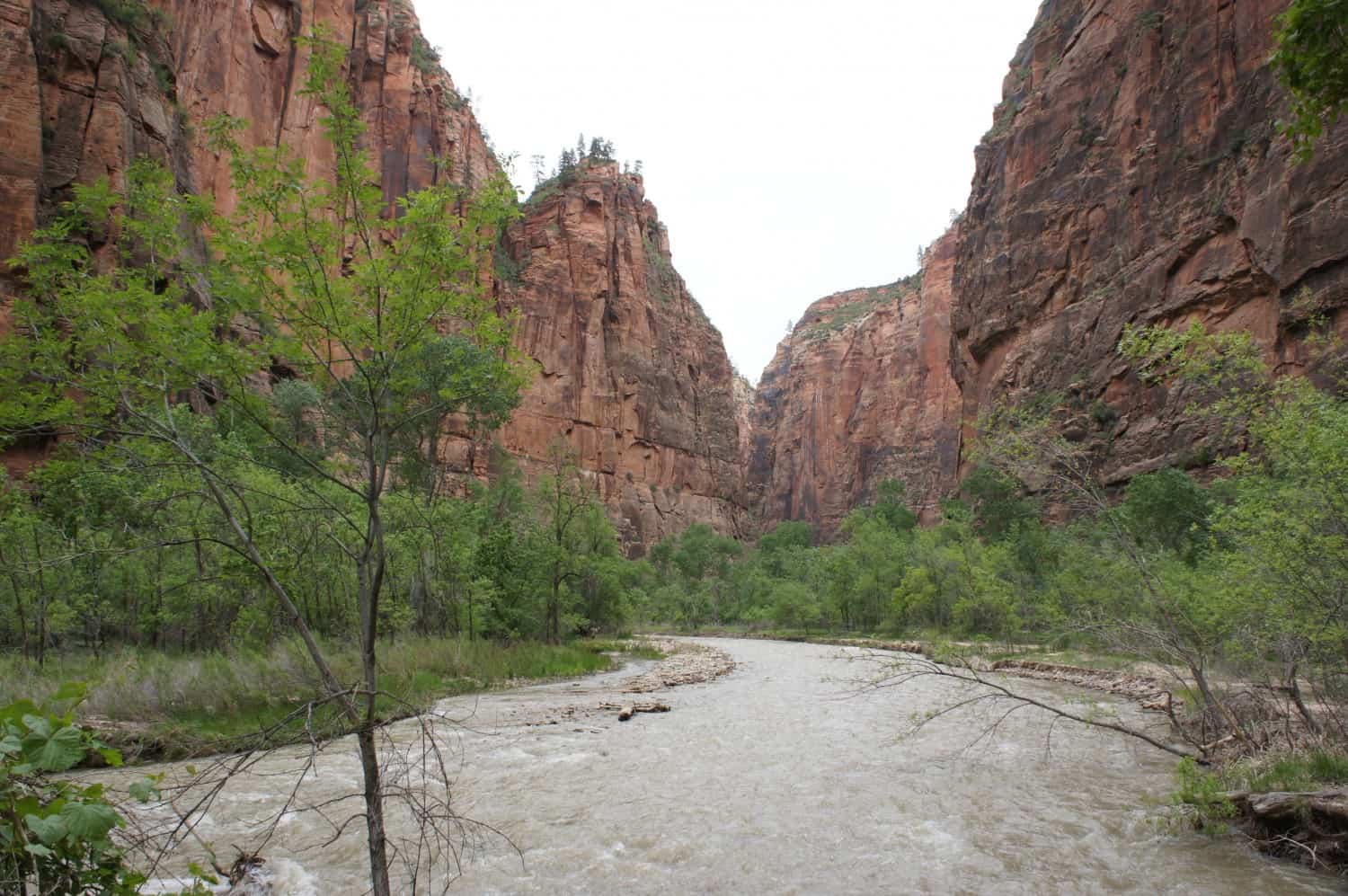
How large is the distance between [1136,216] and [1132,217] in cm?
21

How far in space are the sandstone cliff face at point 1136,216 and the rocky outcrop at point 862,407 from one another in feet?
106

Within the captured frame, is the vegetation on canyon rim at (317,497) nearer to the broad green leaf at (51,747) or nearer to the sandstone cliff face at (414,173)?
the broad green leaf at (51,747)

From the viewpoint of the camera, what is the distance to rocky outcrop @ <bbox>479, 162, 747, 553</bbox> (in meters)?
73.6

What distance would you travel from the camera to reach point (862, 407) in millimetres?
107750

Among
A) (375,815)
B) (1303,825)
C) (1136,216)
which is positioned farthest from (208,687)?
(1136,216)

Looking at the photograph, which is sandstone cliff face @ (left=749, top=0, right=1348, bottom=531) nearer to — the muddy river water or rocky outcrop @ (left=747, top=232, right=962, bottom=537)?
the muddy river water

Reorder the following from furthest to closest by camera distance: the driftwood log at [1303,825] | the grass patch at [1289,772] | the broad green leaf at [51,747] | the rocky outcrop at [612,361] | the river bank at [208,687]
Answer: the rocky outcrop at [612,361] < the river bank at [208,687] < the grass patch at [1289,772] < the driftwood log at [1303,825] < the broad green leaf at [51,747]

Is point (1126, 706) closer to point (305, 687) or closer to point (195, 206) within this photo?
point (305, 687)

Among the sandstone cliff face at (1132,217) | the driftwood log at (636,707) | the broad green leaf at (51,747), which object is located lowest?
the driftwood log at (636,707)

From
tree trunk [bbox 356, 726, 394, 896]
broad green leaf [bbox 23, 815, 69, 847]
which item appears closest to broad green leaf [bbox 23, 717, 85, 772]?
broad green leaf [bbox 23, 815, 69, 847]

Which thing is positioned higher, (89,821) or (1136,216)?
(1136,216)

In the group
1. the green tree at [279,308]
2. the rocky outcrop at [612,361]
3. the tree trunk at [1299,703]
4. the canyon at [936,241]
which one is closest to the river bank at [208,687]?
the green tree at [279,308]

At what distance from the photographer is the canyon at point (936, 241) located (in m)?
27.4

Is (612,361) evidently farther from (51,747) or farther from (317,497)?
(51,747)
